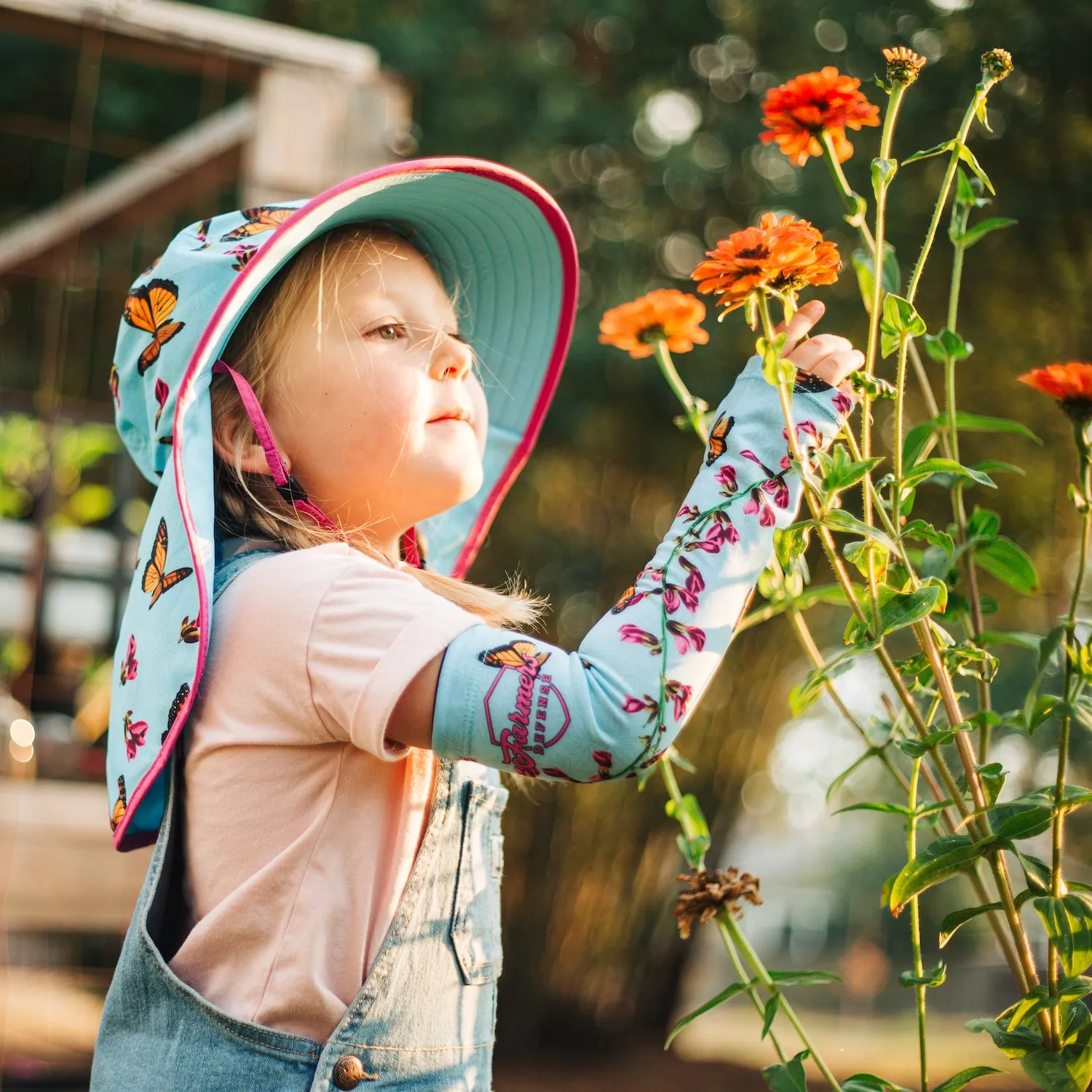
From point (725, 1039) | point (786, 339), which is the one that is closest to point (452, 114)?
point (786, 339)

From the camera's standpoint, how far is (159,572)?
3.19ft

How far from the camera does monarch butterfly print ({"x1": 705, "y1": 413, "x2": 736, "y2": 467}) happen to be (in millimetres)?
904

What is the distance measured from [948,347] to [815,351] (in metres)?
0.20

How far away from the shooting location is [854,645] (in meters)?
0.89

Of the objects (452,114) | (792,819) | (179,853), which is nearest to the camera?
(179,853)

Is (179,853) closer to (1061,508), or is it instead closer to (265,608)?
(265,608)

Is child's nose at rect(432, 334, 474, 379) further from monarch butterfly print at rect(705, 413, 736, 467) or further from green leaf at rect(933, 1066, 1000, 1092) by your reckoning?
green leaf at rect(933, 1066, 1000, 1092)

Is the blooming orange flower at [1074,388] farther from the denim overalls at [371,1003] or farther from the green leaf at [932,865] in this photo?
the denim overalls at [371,1003]

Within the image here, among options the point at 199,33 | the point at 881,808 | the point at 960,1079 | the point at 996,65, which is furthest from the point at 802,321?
the point at 199,33

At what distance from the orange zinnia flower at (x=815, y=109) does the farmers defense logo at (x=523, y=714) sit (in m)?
0.45

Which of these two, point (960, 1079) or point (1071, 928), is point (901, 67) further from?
point (960, 1079)

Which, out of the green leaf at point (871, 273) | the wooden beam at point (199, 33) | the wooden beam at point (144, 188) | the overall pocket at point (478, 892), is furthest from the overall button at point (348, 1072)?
the wooden beam at point (144, 188)

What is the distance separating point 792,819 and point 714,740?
5.68 meters

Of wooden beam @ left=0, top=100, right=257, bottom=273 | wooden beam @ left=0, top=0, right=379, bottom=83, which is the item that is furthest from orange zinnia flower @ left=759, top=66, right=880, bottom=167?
wooden beam @ left=0, top=100, right=257, bottom=273
